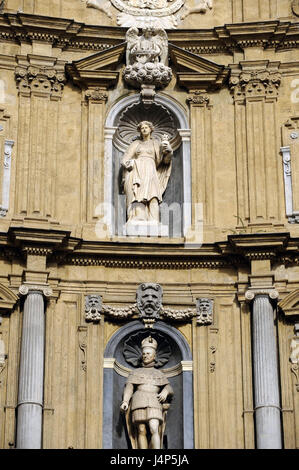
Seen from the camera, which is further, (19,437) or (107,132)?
(107,132)

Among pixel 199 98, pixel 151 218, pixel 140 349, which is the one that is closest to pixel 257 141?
pixel 199 98

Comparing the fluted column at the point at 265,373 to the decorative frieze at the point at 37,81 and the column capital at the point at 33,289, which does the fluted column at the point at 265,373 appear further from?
the decorative frieze at the point at 37,81

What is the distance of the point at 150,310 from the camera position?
23.8 metres

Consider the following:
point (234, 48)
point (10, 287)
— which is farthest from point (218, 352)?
point (234, 48)

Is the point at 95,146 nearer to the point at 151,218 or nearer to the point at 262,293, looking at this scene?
the point at 151,218

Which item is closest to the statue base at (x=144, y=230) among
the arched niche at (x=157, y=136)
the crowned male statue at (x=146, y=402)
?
the arched niche at (x=157, y=136)

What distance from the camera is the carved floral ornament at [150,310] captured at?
78.2ft

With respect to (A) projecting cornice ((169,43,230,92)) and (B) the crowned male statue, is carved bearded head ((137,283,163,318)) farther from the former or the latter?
(A) projecting cornice ((169,43,230,92))

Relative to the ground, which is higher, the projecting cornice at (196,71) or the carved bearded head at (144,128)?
the projecting cornice at (196,71)

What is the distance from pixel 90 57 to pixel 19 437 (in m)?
6.49

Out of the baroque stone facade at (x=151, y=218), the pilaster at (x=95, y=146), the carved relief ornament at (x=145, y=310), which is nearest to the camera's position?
the baroque stone facade at (x=151, y=218)

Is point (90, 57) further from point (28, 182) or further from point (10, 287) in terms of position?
point (10, 287)

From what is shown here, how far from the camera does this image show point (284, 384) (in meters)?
23.3

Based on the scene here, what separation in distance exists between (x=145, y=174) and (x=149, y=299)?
228cm
